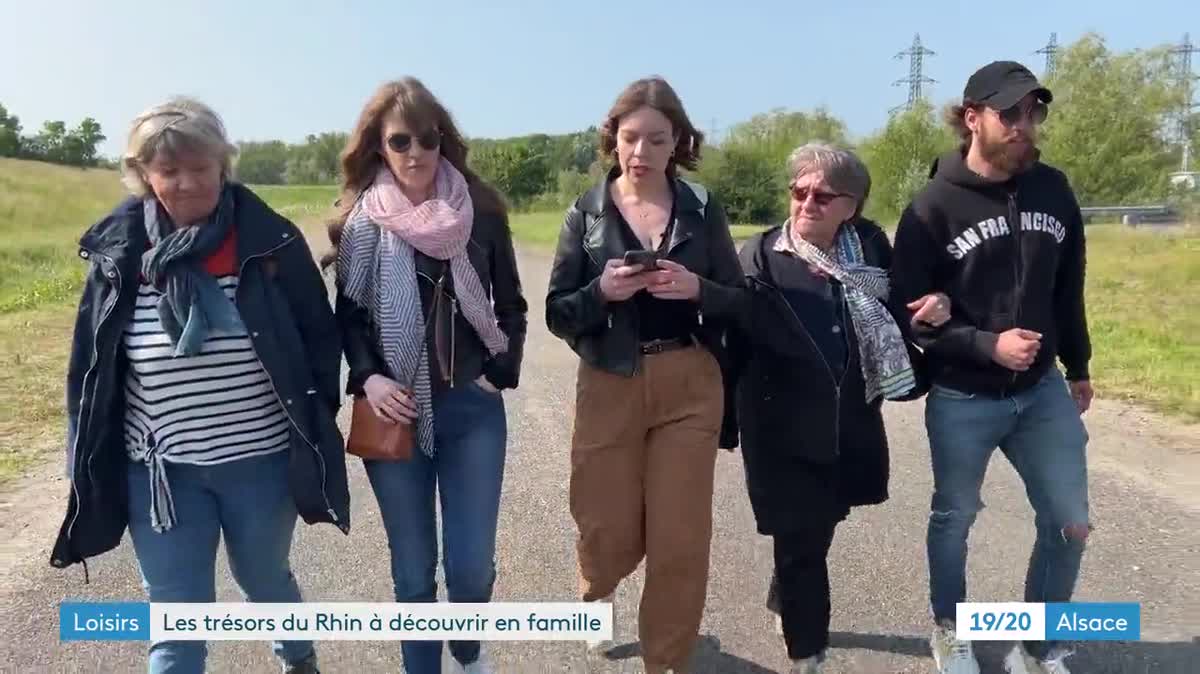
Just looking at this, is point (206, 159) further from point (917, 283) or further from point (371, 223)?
point (917, 283)

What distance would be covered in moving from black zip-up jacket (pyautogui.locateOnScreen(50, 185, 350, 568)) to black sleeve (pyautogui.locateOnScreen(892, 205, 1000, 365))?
193 centimetres

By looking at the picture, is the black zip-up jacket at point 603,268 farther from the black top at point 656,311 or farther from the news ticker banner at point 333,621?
the news ticker banner at point 333,621

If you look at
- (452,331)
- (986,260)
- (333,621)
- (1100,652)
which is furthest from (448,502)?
(1100,652)

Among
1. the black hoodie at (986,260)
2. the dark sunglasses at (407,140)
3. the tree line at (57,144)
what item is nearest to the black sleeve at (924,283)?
the black hoodie at (986,260)

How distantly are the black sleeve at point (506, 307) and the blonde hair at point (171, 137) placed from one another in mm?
876

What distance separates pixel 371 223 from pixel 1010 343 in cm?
210

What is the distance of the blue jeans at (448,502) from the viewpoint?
294cm

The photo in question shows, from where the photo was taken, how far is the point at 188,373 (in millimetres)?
2545

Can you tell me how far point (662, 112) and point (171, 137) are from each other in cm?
149

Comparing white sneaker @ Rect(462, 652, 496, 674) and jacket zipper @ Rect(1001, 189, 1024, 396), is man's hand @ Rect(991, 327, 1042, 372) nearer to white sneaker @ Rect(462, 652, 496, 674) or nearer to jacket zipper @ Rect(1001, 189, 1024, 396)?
jacket zipper @ Rect(1001, 189, 1024, 396)

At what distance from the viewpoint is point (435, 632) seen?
9.76 ft

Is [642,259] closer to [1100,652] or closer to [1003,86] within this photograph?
[1003,86]

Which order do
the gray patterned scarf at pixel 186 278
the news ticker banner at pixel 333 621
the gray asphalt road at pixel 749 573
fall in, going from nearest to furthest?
the gray patterned scarf at pixel 186 278
the news ticker banner at pixel 333 621
the gray asphalt road at pixel 749 573

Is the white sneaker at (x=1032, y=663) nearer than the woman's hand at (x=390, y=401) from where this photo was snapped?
No
